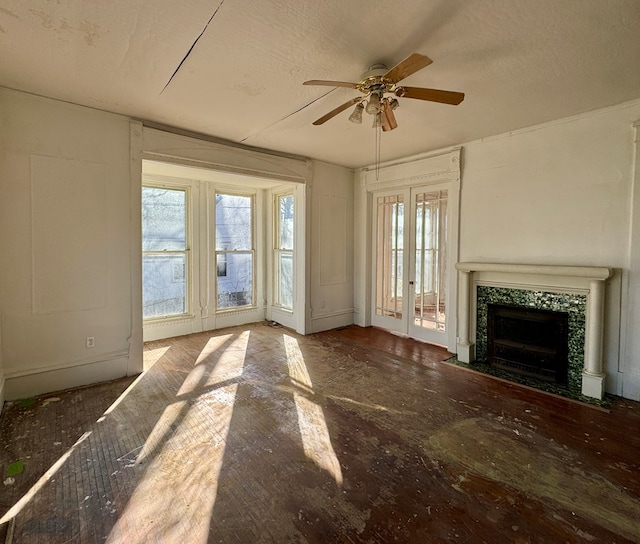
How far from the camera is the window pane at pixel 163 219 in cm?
497

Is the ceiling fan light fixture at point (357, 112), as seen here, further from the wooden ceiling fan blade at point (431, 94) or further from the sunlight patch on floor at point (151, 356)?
the sunlight patch on floor at point (151, 356)

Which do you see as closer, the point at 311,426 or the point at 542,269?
the point at 311,426

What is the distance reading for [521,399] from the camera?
314 cm

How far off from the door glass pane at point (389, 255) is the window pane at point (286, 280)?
148 cm

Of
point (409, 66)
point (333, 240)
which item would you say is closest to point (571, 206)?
point (409, 66)

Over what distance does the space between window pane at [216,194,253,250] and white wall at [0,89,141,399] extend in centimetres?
217

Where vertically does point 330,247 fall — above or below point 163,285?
above

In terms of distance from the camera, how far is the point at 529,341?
12.2ft

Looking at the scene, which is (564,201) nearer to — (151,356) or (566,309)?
(566,309)

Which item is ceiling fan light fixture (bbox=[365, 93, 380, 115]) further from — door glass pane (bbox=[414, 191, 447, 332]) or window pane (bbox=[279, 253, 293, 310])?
window pane (bbox=[279, 253, 293, 310])

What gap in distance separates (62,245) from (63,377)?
4.18 ft

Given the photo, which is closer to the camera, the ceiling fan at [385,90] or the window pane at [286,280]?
the ceiling fan at [385,90]

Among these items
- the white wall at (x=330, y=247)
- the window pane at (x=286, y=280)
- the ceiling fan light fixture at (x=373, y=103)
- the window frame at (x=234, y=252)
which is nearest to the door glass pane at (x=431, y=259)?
the white wall at (x=330, y=247)

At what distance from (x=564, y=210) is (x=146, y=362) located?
5004mm
